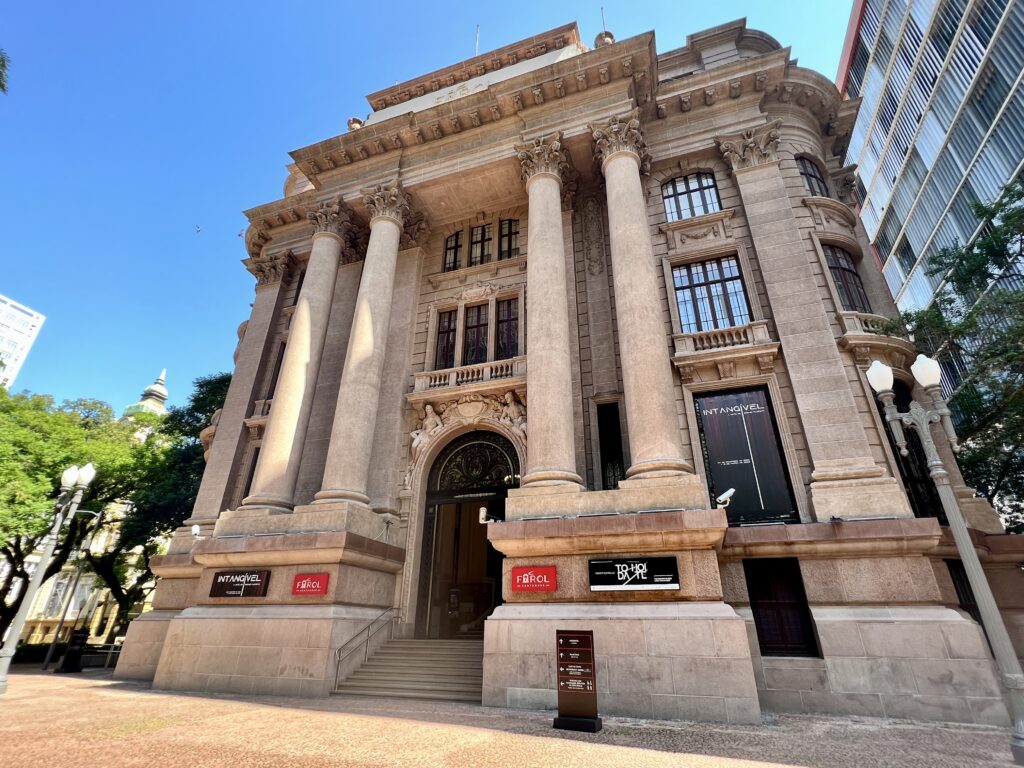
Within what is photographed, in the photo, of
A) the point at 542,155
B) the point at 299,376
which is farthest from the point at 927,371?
the point at 299,376

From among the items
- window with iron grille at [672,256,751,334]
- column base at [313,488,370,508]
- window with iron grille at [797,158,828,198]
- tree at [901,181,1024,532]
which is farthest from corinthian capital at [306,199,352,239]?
tree at [901,181,1024,532]

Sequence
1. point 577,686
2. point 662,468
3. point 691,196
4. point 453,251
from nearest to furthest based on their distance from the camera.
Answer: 1. point 577,686
2. point 662,468
3. point 691,196
4. point 453,251

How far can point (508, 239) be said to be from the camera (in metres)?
21.7

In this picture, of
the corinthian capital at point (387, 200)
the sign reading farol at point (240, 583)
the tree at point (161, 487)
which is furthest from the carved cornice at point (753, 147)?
the tree at point (161, 487)

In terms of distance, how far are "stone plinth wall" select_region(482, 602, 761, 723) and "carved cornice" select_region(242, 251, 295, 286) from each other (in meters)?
20.6

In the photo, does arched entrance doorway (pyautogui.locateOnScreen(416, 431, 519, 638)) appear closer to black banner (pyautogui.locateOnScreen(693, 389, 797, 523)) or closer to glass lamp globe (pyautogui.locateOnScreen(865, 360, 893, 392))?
black banner (pyautogui.locateOnScreen(693, 389, 797, 523))

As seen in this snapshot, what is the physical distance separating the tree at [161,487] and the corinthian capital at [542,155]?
24.6 m

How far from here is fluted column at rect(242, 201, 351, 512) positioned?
15.7 metres

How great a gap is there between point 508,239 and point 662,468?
1336 centimetres

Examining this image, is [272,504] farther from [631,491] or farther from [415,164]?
[415,164]

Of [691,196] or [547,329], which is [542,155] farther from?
[547,329]

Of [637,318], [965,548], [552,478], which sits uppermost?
[637,318]

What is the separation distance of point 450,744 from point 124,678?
16229 mm

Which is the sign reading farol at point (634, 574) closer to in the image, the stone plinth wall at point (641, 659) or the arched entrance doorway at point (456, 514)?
the stone plinth wall at point (641, 659)
